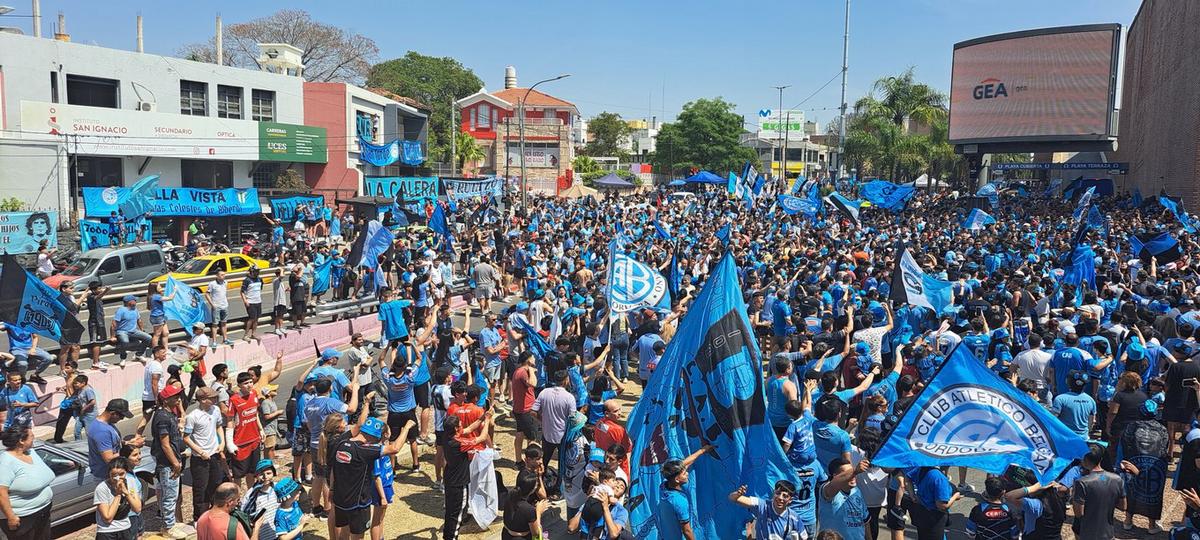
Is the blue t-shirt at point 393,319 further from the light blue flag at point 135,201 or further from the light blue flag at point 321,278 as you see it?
the light blue flag at point 135,201

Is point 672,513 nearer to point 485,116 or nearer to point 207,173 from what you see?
point 207,173

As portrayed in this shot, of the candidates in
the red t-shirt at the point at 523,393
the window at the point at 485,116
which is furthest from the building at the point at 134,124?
the window at the point at 485,116

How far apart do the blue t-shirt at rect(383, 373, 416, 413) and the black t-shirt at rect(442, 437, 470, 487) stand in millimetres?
1763

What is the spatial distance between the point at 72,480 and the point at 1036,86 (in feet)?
162

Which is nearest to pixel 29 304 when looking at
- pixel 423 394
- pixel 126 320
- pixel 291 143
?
pixel 126 320

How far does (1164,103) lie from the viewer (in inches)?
1545

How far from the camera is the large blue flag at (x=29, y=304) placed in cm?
1220

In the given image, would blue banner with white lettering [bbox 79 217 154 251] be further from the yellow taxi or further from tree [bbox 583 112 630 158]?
tree [bbox 583 112 630 158]

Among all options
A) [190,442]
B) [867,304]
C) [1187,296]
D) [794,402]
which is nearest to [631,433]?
[794,402]

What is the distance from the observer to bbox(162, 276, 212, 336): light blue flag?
14148 millimetres

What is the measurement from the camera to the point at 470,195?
1724 inches

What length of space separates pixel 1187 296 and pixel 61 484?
1460 cm

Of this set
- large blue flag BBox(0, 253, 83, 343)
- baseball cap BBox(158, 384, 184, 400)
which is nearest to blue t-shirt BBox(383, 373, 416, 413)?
baseball cap BBox(158, 384, 184, 400)

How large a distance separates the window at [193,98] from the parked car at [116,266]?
16417 mm
